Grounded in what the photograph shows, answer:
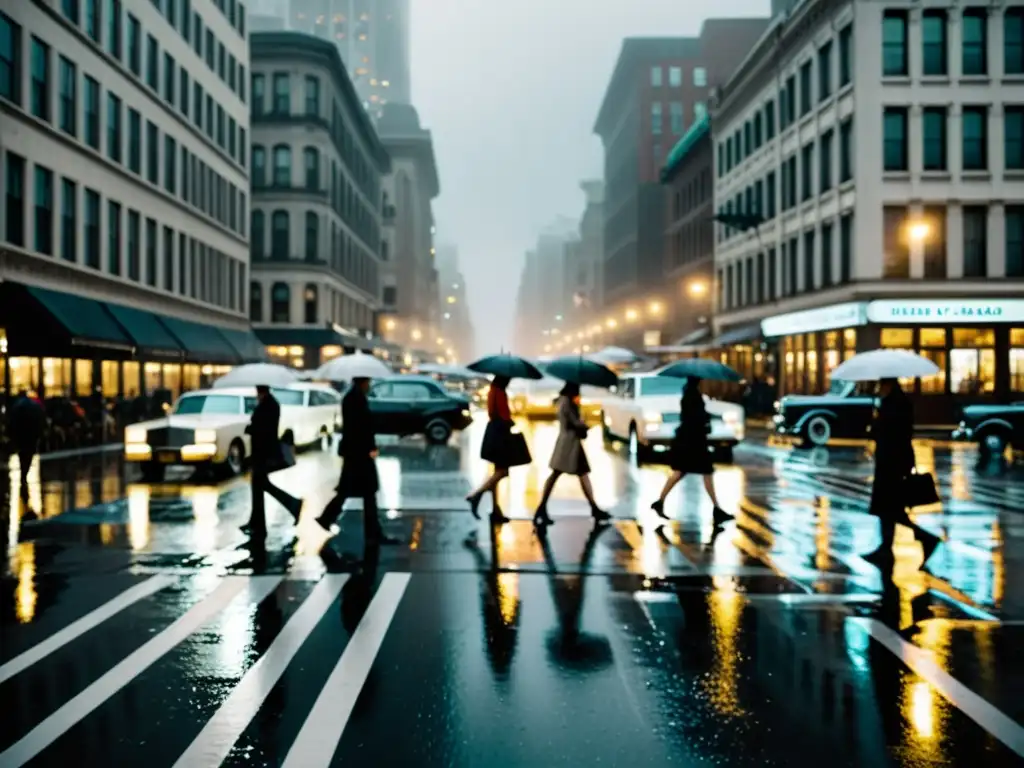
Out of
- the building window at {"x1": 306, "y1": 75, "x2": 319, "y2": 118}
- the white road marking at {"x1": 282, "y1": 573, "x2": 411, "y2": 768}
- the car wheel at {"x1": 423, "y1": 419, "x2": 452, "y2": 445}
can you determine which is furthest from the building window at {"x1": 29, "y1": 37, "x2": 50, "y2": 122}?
the building window at {"x1": 306, "y1": 75, "x2": 319, "y2": 118}

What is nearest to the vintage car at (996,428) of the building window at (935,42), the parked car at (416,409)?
the parked car at (416,409)

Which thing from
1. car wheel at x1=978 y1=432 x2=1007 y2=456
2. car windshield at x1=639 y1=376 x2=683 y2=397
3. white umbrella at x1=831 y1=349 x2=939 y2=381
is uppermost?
white umbrella at x1=831 y1=349 x2=939 y2=381

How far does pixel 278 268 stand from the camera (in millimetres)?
63656

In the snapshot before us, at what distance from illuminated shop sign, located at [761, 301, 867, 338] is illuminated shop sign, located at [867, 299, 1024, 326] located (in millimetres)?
475

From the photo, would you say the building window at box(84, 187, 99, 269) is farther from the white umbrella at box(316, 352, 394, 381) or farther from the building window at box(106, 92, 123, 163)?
the white umbrella at box(316, 352, 394, 381)

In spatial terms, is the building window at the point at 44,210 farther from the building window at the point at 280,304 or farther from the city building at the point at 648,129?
the city building at the point at 648,129

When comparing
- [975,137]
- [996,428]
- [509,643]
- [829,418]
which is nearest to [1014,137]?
[975,137]

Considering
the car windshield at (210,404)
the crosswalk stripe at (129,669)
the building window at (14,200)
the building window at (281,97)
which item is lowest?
the crosswalk stripe at (129,669)

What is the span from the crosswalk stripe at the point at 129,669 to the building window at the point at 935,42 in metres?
36.7

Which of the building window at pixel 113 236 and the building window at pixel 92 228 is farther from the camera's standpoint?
the building window at pixel 113 236

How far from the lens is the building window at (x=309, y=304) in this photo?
6397 centimetres

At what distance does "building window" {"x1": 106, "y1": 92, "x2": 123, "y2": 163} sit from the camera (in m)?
34.3

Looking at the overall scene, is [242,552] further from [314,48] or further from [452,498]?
[314,48]

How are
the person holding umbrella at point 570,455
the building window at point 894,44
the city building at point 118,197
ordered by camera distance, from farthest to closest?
the building window at point 894,44 < the city building at point 118,197 < the person holding umbrella at point 570,455
